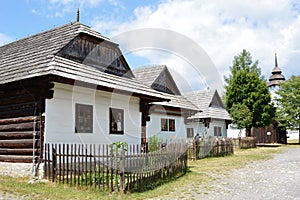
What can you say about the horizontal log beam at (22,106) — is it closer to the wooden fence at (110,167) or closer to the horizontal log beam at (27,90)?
the horizontal log beam at (27,90)

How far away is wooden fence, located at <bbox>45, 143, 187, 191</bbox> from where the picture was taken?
7.98 m

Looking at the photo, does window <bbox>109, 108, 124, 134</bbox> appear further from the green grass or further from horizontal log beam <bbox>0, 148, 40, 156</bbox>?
the green grass

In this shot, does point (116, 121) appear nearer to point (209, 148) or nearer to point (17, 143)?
point (17, 143)

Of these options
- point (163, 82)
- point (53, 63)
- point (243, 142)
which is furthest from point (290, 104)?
point (53, 63)

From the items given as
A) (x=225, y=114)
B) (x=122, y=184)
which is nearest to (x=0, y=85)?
(x=122, y=184)

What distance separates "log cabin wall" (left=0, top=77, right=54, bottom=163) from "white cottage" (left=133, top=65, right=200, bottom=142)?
26.9 feet

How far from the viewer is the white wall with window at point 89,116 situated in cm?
1017

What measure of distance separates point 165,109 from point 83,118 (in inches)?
344

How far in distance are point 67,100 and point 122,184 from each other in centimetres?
403

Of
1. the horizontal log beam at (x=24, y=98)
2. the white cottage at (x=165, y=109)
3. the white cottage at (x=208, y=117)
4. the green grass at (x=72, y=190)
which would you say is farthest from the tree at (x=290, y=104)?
the horizontal log beam at (x=24, y=98)

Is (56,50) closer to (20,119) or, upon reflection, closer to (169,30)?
(20,119)

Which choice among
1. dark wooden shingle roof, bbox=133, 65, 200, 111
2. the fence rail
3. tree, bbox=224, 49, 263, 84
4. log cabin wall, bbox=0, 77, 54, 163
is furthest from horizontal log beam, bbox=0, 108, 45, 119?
tree, bbox=224, 49, 263, 84

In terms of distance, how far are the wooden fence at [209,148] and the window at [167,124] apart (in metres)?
2.52

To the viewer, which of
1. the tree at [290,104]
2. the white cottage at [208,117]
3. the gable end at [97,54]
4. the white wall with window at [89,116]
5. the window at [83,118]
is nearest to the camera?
the white wall with window at [89,116]
